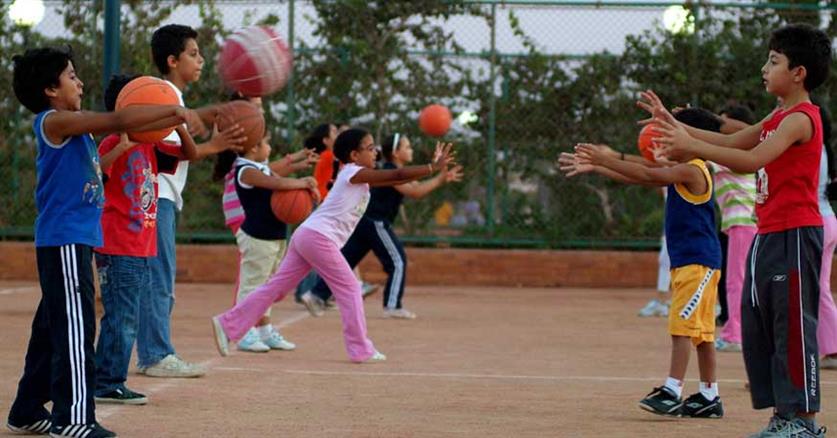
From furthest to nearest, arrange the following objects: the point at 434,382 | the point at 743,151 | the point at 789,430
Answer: the point at 434,382, the point at 789,430, the point at 743,151

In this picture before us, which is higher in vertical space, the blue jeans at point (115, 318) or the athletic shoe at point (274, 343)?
the blue jeans at point (115, 318)

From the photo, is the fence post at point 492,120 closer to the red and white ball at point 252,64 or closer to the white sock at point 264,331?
the white sock at point 264,331

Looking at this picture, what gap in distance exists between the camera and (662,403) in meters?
7.32

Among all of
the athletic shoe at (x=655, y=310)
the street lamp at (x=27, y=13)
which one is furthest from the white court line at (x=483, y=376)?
the street lamp at (x=27, y=13)

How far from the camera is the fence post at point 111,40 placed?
12.3 meters

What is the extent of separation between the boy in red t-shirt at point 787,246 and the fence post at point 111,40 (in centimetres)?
708

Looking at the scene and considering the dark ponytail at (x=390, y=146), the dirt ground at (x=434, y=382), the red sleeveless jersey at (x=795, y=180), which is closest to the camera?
the red sleeveless jersey at (x=795, y=180)

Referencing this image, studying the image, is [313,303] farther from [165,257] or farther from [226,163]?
[165,257]

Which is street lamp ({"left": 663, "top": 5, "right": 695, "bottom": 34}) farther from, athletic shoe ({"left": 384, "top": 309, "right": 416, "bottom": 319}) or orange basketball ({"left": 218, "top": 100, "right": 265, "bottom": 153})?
orange basketball ({"left": 218, "top": 100, "right": 265, "bottom": 153})

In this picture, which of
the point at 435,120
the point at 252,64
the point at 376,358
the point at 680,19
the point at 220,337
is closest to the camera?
the point at 252,64

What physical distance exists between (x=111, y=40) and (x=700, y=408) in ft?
23.1

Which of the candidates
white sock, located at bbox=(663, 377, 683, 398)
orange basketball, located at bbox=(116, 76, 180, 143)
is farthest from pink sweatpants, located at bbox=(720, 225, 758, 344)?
orange basketball, located at bbox=(116, 76, 180, 143)

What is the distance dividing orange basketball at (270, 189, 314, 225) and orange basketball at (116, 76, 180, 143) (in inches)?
118

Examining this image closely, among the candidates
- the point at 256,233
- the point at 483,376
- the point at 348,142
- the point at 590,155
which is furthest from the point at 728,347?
the point at 590,155
